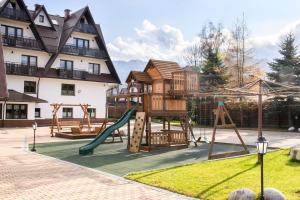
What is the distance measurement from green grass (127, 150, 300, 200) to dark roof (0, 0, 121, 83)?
28476 millimetres

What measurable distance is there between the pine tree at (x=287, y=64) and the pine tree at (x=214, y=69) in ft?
18.9

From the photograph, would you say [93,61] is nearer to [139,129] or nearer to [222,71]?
[222,71]

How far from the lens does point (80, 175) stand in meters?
9.92

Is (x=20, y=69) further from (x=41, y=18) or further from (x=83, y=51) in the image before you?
(x=41, y=18)

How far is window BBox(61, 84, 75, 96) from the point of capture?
37.9m

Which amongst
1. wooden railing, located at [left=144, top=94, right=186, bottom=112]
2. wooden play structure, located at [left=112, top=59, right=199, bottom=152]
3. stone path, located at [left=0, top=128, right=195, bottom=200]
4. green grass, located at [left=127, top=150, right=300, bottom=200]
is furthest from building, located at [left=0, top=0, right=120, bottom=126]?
green grass, located at [left=127, top=150, right=300, bottom=200]

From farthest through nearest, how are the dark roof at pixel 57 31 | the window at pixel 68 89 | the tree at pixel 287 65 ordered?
the window at pixel 68 89 → the dark roof at pixel 57 31 → the tree at pixel 287 65

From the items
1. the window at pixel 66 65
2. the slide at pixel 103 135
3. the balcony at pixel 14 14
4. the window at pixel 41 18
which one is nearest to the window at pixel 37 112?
the window at pixel 66 65

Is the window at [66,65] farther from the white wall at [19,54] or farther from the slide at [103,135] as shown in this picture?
the slide at [103,135]

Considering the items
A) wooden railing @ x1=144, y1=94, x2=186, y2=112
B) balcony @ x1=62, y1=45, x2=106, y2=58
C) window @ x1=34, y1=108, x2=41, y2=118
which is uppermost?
balcony @ x1=62, y1=45, x2=106, y2=58

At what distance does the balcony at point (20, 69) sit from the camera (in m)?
33.3

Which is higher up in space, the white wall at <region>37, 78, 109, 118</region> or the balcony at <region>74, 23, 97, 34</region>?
the balcony at <region>74, 23, 97, 34</region>

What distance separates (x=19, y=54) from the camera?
34.7 metres

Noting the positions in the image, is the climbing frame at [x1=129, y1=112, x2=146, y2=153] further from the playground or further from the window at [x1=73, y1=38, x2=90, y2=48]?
the window at [x1=73, y1=38, x2=90, y2=48]
